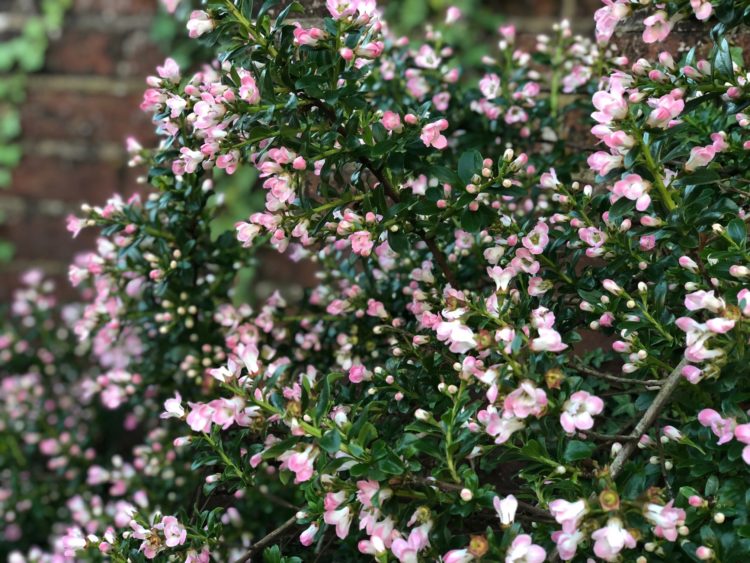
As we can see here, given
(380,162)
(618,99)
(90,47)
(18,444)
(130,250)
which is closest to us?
(618,99)

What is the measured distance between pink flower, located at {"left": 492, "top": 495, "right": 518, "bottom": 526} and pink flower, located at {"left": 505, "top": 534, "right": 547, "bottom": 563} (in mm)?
19

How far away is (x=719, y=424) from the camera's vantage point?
0.64 meters

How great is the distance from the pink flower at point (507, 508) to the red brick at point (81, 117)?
5.94 feet

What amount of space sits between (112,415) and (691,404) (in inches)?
44.8

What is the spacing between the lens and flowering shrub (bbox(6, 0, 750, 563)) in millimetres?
631

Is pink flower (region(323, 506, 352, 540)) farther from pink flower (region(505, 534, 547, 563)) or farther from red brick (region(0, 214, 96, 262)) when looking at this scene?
red brick (region(0, 214, 96, 262))

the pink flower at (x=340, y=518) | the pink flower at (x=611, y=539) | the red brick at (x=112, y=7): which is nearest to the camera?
the pink flower at (x=611, y=539)

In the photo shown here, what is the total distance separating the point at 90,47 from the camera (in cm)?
219

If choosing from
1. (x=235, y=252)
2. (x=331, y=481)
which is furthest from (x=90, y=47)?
(x=331, y=481)

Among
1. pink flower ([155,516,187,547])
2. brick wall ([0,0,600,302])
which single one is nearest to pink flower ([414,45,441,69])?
pink flower ([155,516,187,547])

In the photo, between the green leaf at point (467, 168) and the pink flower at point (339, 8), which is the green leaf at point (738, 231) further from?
the pink flower at point (339, 8)

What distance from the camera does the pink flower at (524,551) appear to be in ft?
1.94

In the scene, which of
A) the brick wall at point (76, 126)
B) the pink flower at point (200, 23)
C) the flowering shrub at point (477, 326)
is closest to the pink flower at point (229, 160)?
the flowering shrub at point (477, 326)

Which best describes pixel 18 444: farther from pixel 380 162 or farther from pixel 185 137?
pixel 380 162
